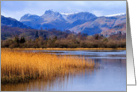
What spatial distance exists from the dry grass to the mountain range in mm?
1156

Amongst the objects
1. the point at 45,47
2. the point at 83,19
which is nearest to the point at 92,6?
the point at 83,19

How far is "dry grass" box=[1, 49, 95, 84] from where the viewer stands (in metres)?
8.43

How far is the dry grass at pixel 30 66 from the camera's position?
332 inches

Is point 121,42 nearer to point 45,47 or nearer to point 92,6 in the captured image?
point 92,6

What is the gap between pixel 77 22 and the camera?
394 inches

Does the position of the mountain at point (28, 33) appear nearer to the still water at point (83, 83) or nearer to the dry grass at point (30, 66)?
the dry grass at point (30, 66)

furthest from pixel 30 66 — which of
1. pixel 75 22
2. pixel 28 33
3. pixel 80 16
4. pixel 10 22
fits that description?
pixel 80 16

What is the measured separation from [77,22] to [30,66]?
8.33 feet

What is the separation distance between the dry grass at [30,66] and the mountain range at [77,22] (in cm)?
116

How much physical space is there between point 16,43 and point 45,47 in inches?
46.3

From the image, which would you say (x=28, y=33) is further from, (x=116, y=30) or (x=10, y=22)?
(x=116, y=30)

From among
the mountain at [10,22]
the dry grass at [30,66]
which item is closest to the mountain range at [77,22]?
the mountain at [10,22]

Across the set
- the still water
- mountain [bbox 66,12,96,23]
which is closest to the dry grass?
the still water

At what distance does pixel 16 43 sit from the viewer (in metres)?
8.86
